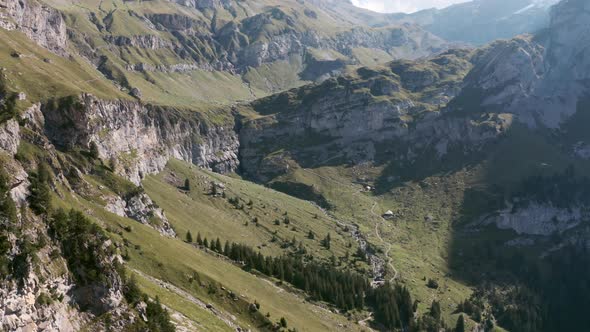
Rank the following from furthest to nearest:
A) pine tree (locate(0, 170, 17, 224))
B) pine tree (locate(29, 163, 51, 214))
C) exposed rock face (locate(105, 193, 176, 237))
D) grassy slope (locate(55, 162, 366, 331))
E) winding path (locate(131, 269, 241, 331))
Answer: exposed rock face (locate(105, 193, 176, 237)) < winding path (locate(131, 269, 241, 331)) < grassy slope (locate(55, 162, 366, 331)) < pine tree (locate(29, 163, 51, 214)) < pine tree (locate(0, 170, 17, 224))

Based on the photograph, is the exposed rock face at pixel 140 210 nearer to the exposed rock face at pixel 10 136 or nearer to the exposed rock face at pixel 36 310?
the exposed rock face at pixel 10 136

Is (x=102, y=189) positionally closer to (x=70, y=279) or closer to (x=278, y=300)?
(x=278, y=300)

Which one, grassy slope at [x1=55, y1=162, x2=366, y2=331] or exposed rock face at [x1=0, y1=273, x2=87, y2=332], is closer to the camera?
exposed rock face at [x1=0, y1=273, x2=87, y2=332]

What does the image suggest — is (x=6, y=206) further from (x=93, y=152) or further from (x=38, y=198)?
(x=93, y=152)

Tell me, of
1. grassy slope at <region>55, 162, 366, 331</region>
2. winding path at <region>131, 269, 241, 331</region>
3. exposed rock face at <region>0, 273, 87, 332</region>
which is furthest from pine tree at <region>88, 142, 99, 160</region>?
exposed rock face at <region>0, 273, 87, 332</region>

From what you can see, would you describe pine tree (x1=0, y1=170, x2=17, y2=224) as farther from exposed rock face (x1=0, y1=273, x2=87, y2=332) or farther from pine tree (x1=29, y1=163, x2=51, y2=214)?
exposed rock face (x1=0, y1=273, x2=87, y2=332)

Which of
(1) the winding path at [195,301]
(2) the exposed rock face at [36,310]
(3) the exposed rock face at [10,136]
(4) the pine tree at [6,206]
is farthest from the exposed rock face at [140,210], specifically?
(2) the exposed rock face at [36,310]

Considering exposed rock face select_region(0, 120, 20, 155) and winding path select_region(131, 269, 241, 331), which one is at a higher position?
exposed rock face select_region(0, 120, 20, 155)

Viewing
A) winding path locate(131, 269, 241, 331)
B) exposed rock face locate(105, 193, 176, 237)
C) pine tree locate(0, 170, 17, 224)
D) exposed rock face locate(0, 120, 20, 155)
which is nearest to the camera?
pine tree locate(0, 170, 17, 224)

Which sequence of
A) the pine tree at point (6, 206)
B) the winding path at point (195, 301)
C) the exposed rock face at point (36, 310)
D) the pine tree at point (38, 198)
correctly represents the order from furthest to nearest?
the winding path at point (195, 301)
the pine tree at point (38, 198)
the pine tree at point (6, 206)
the exposed rock face at point (36, 310)

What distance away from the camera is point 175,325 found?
285 feet

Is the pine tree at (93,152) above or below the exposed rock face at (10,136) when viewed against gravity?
below

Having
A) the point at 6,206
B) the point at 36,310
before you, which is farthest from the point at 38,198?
the point at 36,310

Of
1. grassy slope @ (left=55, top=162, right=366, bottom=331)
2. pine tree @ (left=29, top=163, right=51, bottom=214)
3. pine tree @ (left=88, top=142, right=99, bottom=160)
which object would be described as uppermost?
pine tree @ (left=29, top=163, right=51, bottom=214)
